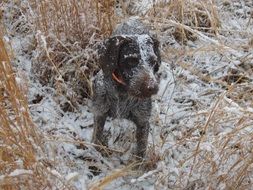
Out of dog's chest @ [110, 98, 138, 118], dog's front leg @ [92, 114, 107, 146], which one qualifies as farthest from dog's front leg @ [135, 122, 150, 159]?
dog's front leg @ [92, 114, 107, 146]

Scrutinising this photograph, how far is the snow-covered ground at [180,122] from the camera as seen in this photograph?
2521 millimetres

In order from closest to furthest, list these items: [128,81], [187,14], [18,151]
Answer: [18,151], [128,81], [187,14]

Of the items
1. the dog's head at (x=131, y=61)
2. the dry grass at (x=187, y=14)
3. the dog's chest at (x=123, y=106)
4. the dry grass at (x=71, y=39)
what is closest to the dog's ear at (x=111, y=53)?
the dog's head at (x=131, y=61)

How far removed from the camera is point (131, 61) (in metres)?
2.63

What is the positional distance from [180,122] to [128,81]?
811mm

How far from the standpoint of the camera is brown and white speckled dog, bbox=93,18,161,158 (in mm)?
2547

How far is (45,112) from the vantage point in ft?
10.5

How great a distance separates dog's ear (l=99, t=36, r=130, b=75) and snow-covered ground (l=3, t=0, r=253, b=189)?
0.47m

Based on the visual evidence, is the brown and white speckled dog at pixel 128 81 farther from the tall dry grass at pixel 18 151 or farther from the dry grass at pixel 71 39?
the tall dry grass at pixel 18 151

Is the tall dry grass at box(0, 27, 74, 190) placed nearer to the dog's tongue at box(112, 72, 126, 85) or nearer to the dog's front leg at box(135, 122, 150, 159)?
the dog's tongue at box(112, 72, 126, 85)

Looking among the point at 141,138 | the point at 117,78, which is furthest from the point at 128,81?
the point at 141,138

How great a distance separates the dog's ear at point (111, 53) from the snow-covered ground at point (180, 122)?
0.47m

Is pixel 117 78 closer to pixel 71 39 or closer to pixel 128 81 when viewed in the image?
pixel 128 81

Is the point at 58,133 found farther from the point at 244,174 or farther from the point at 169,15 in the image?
the point at 169,15
